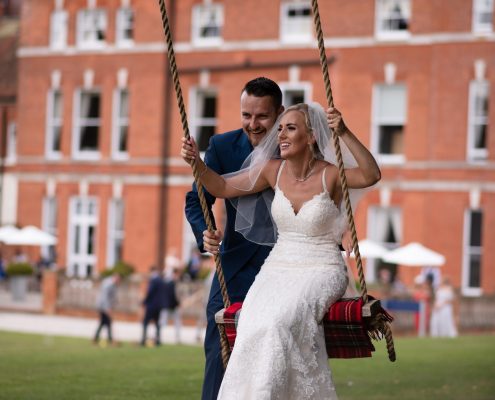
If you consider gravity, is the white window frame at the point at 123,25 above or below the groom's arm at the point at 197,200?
above

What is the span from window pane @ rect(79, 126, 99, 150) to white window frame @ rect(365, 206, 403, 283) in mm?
11185

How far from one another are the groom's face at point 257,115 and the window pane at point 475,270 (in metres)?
30.4

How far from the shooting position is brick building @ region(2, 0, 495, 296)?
37781mm

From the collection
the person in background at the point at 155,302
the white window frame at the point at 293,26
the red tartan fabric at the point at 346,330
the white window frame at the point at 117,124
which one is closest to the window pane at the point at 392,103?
the white window frame at the point at 293,26

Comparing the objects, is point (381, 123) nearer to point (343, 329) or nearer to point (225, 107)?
point (225, 107)

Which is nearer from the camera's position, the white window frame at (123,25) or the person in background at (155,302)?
the person in background at (155,302)

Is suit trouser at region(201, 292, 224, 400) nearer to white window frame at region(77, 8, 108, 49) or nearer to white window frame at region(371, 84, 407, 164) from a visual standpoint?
white window frame at region(371, 84, 407, 164)

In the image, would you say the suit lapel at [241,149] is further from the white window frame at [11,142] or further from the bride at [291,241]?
the white window frame at [11,142]

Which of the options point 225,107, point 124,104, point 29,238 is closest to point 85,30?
point 124,104

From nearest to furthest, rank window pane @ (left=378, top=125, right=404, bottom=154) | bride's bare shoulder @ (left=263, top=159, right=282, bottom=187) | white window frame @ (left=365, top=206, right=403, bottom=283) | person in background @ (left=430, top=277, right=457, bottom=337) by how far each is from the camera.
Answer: bride's bare shoulder @ (left=263, top=159, right=282, bottom=187) < person in background @ (left=430, top=277, right=457, bottom=337) < white window frame @ (left=365, top=206, right=403, bottom=283) < window pane @ (left=378, top=125, right=404, bottom=154)

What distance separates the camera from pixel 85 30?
45.3 metres

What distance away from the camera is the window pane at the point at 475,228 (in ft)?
124

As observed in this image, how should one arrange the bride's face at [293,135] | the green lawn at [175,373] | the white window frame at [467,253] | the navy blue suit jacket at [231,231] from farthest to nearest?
1. the white window frame at [467,253]
2. the green lawn at [175,373]
3. the navy blue suit jacket at [231,231]
4. the bride's face at [293,135]

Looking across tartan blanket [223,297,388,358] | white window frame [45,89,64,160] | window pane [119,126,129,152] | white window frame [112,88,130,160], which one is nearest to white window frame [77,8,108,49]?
white window frame [112,88,130,160]
